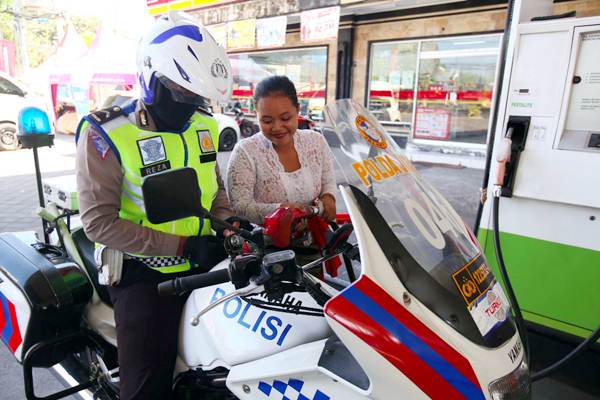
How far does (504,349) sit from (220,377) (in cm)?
88

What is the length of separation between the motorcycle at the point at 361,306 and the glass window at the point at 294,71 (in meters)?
9.28

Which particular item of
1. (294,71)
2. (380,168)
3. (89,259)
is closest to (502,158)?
(380,168)

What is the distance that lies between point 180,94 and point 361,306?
102 centimetres

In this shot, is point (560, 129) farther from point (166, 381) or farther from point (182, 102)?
point (166, 381)

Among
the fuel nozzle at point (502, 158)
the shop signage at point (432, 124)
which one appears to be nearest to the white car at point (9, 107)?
the shop signage at point (432, 124)

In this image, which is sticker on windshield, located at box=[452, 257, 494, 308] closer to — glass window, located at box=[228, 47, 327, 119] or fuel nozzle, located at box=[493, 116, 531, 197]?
fuel nozzle, located at box=[493, 116, 531, 197]

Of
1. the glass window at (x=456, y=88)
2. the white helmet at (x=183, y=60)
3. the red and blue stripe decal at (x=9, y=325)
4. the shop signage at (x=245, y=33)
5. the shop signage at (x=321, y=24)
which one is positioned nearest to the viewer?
the white helmet at (x=183, y=60)

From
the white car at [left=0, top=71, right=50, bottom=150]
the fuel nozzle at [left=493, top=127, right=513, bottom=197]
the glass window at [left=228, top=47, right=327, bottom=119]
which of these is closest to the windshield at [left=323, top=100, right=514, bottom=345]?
the fuel nozzle at [left=493, top=127, right=513, bottom=197]

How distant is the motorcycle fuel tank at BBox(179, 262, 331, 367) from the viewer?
1.20 meters

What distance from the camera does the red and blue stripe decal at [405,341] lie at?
0.90m

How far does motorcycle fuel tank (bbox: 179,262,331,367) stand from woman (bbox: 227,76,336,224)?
0.64m

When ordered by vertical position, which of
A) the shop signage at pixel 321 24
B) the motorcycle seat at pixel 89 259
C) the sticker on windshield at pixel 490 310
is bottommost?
the motorcycle seat at pixel 89 259

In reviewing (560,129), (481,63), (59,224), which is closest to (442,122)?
(481,63)

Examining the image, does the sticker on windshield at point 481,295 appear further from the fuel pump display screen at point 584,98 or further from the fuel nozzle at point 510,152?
the fuel pump display screen at point 584,98
